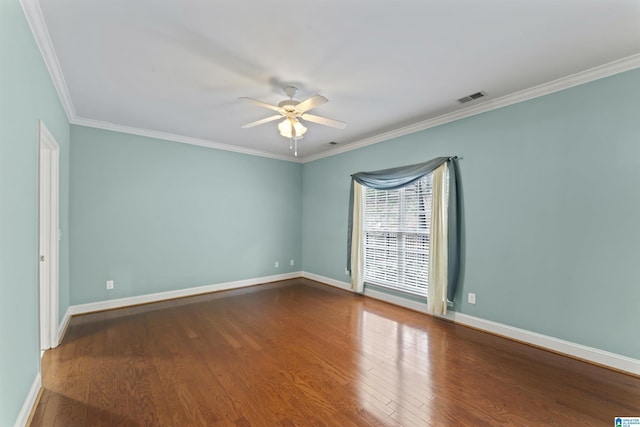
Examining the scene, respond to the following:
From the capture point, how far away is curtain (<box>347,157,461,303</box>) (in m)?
3.49

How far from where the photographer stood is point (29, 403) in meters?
1.86

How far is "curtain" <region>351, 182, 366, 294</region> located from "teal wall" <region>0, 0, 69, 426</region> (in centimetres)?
387

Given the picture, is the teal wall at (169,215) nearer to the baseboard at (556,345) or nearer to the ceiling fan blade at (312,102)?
the ceiling fan blade at (312,102)

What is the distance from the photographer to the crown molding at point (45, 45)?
5.69 ft

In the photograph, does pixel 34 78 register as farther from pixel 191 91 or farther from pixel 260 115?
pixel 260 115

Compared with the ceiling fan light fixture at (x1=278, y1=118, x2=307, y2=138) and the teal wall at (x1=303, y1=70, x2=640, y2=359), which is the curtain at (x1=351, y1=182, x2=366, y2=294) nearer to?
the teal wall at (x1=303, y1=70, x2=640, y2=359)

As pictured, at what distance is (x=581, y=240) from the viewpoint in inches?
103

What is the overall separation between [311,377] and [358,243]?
2715 millimetres

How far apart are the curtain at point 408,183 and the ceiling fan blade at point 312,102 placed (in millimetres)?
1960

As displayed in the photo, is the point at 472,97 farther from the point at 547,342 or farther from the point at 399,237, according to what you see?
the point at 547,342

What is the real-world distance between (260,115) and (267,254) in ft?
9.57

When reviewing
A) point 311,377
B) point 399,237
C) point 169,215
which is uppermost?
point 169,215

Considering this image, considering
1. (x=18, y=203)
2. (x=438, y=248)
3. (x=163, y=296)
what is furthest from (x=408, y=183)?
(x=163, y=296)

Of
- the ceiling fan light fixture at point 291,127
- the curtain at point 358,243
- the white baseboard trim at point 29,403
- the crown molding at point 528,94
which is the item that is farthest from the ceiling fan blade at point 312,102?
the white baseboard trim at point 29,403
